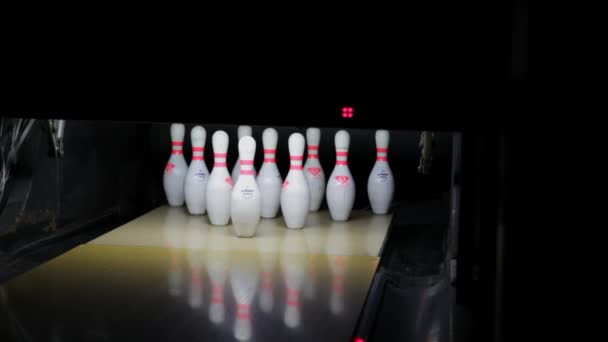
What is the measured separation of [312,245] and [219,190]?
0.56 m

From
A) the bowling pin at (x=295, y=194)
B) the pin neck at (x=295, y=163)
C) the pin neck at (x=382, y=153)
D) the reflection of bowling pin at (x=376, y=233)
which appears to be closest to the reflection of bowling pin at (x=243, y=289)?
the reflection of bowling pin at (x=376, y=233)

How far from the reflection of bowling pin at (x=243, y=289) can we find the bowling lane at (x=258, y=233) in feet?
0.84

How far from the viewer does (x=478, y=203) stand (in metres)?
1.20

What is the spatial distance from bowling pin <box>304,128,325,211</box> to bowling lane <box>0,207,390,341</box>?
1.15ft

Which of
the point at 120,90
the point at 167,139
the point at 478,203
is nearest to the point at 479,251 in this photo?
the point at 478,203

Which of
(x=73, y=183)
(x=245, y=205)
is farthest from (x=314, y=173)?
(x=73, y=183)

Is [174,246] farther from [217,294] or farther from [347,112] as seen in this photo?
[347,112]

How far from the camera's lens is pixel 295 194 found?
9.29 feet

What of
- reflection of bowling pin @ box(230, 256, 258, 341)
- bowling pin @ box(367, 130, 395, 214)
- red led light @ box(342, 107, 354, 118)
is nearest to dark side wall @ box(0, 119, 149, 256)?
reflection of bowling pin @ box(230, 256, 258, 341)

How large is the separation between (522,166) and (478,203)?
0.33 feet

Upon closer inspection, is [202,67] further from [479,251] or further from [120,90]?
[479,251]

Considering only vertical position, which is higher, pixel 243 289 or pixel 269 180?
pixel 269 180

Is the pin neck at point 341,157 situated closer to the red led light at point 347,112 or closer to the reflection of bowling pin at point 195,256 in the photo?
the reflection of bowling pin at point 195,256

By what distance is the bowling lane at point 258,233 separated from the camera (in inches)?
98.8
